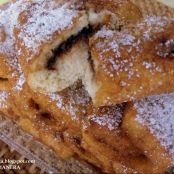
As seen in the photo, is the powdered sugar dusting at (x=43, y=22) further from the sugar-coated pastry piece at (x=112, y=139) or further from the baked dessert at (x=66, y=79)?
the sugar-coated pastry piece at (x=112, y=139)

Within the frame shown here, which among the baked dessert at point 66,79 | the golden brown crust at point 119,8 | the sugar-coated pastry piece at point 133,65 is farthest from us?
the golden brown crust at point 119,8

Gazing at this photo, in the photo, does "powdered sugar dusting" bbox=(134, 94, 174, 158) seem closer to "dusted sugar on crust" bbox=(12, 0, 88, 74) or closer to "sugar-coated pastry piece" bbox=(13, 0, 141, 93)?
"sugar-coated pastry piece" bbox=(13, 0, 141, 93)

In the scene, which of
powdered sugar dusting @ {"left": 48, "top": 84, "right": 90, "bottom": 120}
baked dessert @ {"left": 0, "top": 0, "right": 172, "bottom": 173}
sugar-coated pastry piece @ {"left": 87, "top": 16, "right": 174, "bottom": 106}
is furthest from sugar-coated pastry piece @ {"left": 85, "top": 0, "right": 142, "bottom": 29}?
powdered sugar dusting @ {"left": 48, "top": 84, "right": 90, "bottom": 120}

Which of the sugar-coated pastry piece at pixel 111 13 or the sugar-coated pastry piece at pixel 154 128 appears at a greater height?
the sugar-coated pastry piece at pixel 111 13

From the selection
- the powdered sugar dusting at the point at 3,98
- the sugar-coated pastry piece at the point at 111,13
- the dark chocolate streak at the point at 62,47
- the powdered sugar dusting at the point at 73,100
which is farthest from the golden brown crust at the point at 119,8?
the powdered sugar dusting at the point at 3,98

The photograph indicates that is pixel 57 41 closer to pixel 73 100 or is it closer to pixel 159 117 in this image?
pixel 73 100

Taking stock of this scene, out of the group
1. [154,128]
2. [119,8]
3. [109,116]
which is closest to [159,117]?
[154,128]

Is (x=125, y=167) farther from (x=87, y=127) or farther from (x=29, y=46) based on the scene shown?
(x=29, y=46)
